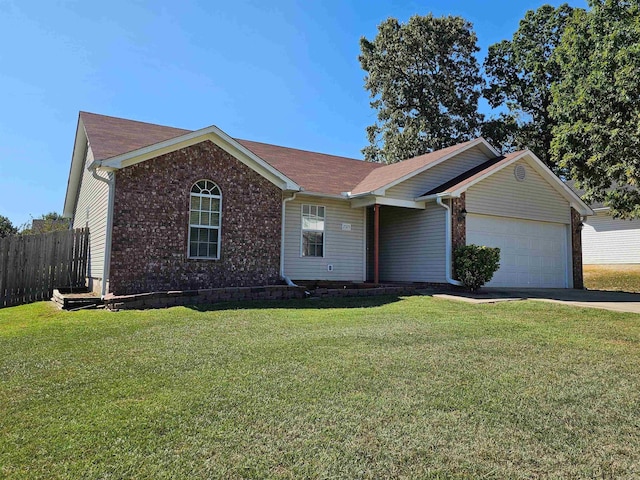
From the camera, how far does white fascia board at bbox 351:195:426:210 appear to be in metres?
14.0

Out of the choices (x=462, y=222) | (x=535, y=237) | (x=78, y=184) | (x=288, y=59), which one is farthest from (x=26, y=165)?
(x=535, y=237)

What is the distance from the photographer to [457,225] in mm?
13922

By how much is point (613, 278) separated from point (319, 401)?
66.5ft

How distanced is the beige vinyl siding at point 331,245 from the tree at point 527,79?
59.9 ft

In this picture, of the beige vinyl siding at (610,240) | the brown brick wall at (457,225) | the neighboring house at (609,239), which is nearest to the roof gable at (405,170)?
the brown brick wall at (457,225)

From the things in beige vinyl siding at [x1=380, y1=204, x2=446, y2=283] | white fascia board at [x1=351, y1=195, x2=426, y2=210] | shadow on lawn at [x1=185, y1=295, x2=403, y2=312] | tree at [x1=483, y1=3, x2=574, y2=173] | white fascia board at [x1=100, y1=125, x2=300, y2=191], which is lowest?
shadow on lawn at [x1=185, y1=295, x2=403, y2=312]

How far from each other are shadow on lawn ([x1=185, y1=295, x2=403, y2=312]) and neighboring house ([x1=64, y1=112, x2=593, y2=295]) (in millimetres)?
1639

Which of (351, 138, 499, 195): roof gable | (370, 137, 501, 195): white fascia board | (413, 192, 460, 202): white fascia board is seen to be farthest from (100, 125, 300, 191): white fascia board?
(413, 192, 460, 202): white fascia board

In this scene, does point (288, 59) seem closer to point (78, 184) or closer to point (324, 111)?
point (324, 111)

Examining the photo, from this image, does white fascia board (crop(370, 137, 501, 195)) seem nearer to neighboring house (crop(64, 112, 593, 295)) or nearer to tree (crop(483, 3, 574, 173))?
neighboring house (crop(64, 112, 593, 295))

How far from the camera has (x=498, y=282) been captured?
48.9 ft

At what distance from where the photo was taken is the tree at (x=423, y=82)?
96.9 feet

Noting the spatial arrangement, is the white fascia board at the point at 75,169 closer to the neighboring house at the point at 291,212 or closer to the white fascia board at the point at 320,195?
the neighboring house at the point at 291,212

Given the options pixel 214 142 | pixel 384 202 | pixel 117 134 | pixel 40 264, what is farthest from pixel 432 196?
pixel 40 264
